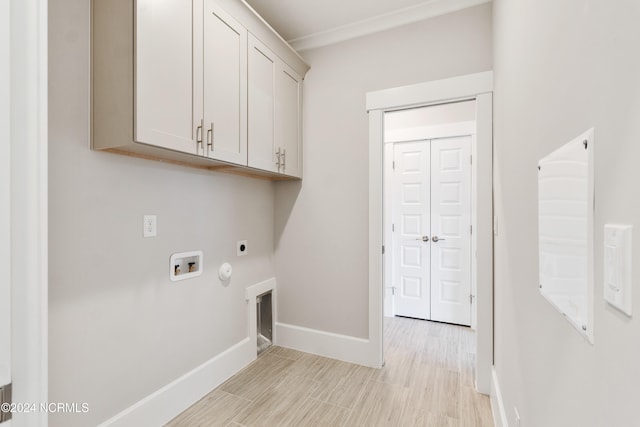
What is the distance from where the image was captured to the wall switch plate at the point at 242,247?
235cm

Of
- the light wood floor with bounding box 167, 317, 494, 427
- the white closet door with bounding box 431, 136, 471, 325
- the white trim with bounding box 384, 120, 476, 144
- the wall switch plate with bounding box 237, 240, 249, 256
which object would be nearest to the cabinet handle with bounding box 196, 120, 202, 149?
the wall switch plate with bounding box 237, 240, 249, 256

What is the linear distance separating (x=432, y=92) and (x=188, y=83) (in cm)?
167

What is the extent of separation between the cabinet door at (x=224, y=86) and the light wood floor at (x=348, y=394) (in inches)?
61.6

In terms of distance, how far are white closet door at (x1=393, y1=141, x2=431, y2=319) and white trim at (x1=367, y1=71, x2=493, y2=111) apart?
129cm

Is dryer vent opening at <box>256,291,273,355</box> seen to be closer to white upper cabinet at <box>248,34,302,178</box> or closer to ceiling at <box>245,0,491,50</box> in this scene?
white upper cabinet at <box>248,34,302,178</box>

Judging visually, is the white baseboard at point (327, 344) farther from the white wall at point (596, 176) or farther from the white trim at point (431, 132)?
the white trim at point (431, 132)

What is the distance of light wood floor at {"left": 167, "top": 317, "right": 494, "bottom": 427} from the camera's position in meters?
1.78

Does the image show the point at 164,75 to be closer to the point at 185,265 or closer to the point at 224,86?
the point at 224,86

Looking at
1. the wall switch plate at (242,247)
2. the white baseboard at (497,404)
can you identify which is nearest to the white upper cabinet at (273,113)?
the wall switch plate at (242,247)

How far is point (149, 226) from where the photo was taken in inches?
65.6
